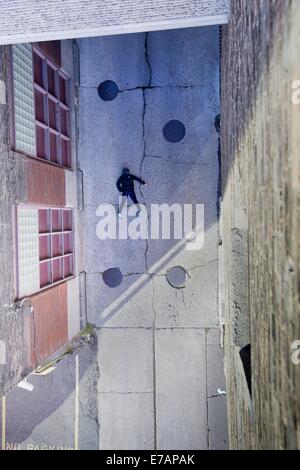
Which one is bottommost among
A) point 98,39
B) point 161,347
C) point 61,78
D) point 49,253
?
point 161,347

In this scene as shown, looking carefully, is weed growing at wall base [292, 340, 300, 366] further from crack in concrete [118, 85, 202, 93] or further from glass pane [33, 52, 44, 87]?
crack in concrete [118, 85, 202, 93]

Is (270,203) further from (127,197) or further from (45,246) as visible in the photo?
(127,197)

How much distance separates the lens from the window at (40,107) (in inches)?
250

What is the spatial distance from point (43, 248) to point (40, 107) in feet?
7.65

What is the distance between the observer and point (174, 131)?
884 centimetres

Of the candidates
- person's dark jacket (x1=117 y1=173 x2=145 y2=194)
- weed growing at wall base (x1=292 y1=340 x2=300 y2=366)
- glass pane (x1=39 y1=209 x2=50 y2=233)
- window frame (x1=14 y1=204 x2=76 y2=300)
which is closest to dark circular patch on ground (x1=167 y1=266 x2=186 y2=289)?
person's dark jacket (x1=117 y1=173 x2=145 y2=194)

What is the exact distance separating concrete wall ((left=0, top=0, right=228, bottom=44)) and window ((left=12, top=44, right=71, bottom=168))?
4.72 feet

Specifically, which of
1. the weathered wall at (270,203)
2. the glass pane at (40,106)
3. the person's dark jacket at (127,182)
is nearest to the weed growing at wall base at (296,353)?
the weathered wall at (270,203)

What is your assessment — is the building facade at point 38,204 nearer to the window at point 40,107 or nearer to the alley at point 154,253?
the window at point 40,107

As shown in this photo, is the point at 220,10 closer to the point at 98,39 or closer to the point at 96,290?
the point at 98,39

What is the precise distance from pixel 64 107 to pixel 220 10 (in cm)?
425

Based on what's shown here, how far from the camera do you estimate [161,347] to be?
29.7 ft

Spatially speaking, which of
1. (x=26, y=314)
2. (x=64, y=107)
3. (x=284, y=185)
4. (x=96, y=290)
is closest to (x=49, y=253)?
(x=26, y=314)

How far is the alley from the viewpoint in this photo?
8.80 metres
